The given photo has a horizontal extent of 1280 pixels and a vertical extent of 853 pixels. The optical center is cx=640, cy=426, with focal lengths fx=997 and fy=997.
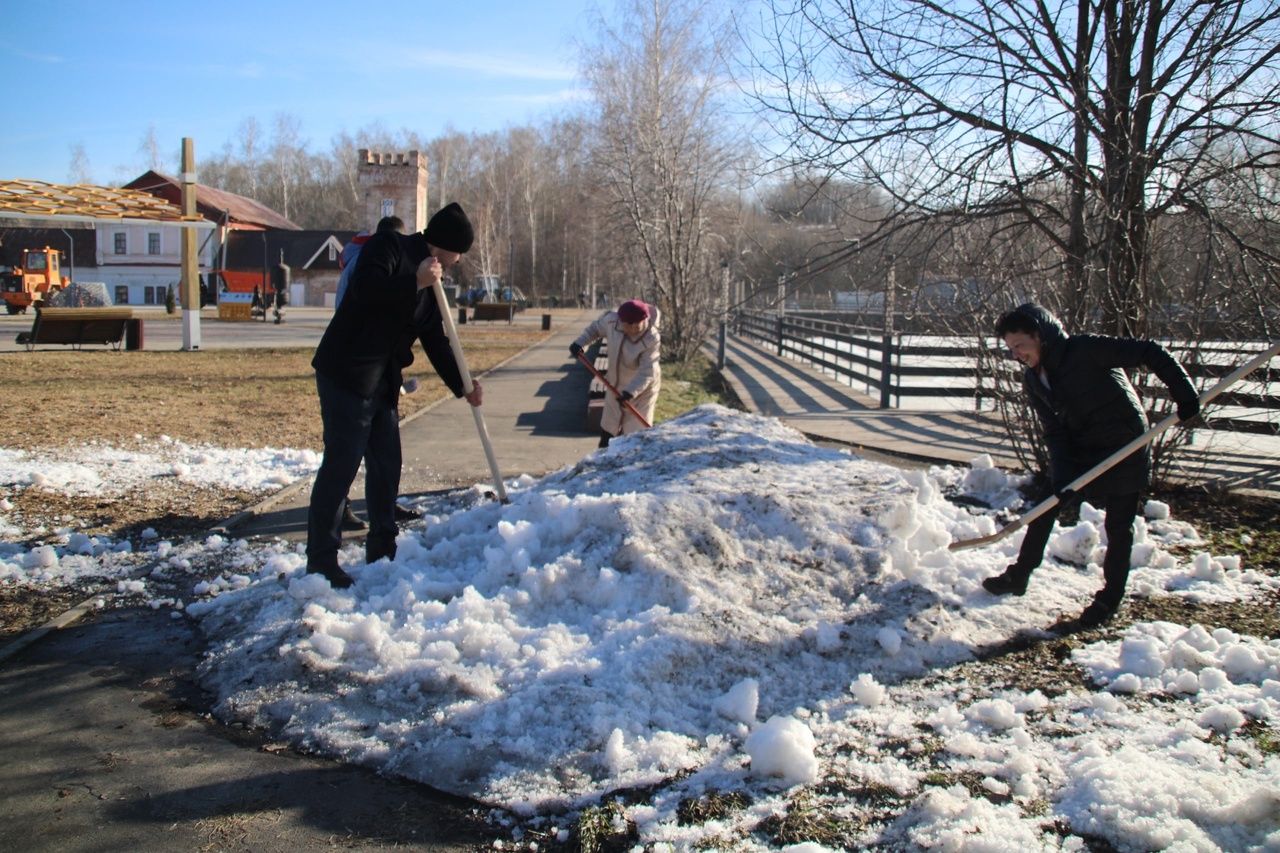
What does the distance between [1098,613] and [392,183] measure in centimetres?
3239

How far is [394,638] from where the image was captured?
13.4 ft

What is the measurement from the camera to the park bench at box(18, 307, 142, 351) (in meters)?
19.9

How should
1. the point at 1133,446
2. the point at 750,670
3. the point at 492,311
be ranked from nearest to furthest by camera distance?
the point at 750,670, the point at 1133,446, the point at 492,311

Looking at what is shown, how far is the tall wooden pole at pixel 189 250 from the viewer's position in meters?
19.7

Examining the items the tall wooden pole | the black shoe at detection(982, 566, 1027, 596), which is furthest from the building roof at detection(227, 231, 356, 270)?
the black shoe at detection(982, 566, 1027, 596)

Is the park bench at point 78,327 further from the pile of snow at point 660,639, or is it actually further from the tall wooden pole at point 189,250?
the pile of snow at point 660,639

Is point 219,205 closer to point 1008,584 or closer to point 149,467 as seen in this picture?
point 149,467

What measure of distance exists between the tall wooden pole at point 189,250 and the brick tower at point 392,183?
12.7 metres

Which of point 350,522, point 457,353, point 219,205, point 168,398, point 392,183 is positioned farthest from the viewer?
point 219,205

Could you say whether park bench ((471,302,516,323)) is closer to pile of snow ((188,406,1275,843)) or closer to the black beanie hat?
pile of snow ((188,406,1275,843))

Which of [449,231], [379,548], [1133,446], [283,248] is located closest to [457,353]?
[449,231]

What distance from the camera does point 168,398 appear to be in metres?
12.7

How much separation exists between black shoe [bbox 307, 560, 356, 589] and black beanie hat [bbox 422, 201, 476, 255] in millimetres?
1698

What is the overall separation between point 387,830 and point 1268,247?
7.04 meters
